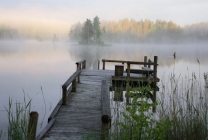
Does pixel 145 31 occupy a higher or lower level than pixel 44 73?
higher

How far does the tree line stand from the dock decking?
323 ft

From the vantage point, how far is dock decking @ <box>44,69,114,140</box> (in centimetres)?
461

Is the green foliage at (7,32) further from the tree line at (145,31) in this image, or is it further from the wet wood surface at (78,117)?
the wet wood surface at (78,117)

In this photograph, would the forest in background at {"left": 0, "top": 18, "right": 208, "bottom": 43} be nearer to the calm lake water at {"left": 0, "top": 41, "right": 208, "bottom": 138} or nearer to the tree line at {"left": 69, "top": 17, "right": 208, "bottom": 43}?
the tree line at {"left": 69, "top": 17, "right": 208, "bottom": 43}

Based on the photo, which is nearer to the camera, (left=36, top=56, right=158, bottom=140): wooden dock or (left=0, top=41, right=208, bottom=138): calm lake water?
(left=36, top=56, right=158, bottom=140): wooden dock

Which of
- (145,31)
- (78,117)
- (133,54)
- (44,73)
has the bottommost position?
(44,73)

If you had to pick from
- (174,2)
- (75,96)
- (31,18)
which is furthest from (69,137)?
(174,2)

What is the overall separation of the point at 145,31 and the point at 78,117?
107652mm

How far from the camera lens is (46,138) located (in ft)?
14.3

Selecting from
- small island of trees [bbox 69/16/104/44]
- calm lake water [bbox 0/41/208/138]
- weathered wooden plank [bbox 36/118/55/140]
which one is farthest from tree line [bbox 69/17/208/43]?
weathered wooden plank [bbox 36/118/55/140]

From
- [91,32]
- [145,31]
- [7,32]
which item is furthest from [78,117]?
[7,32]

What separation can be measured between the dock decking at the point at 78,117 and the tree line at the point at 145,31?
98.6 meters

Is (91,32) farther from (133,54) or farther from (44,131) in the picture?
(44,131)

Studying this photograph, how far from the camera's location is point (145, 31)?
362 feet
